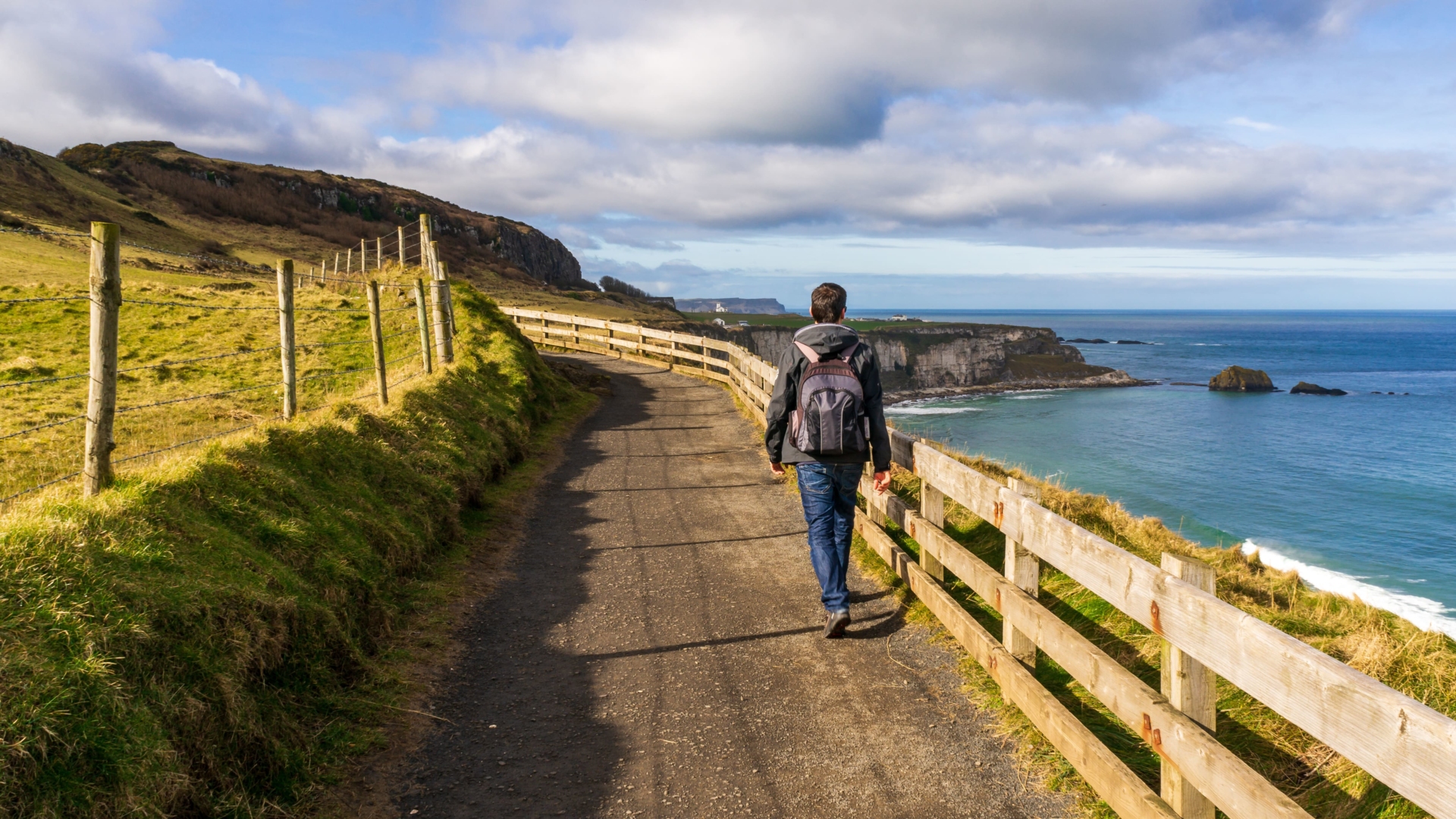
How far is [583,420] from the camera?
53.7 ft

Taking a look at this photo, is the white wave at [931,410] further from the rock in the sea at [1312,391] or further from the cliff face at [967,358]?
the rock in the sea at [1312,391]

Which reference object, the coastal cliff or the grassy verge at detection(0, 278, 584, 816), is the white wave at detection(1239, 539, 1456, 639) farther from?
the coastal cliff

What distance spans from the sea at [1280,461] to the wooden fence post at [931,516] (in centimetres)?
350

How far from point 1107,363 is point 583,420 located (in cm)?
15552

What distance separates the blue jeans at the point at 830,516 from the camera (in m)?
5.71

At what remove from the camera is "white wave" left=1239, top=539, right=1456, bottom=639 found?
25.4 metres

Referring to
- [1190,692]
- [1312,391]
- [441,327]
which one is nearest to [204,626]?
[1190,692]

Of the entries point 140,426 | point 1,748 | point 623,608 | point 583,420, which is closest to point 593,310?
point 583,420

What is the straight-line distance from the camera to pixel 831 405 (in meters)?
5.42

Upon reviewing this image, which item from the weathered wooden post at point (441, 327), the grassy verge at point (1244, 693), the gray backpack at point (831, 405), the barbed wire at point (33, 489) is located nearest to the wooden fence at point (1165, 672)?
the grassy verge at point (1244, 693)

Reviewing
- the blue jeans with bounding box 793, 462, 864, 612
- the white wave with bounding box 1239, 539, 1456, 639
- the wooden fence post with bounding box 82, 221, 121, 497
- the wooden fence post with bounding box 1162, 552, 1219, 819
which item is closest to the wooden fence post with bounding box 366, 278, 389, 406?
the wooden fence post with bounding box 82, 221, 121, 497

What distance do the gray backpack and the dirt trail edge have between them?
1416mm

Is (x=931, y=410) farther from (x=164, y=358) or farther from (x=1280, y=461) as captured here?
(x=164, y=358)

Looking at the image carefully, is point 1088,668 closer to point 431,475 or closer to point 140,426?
point 431,475
